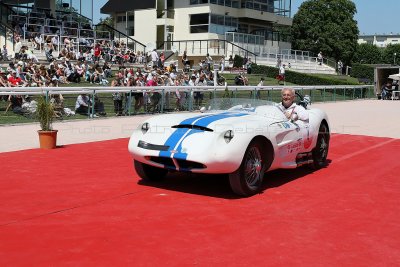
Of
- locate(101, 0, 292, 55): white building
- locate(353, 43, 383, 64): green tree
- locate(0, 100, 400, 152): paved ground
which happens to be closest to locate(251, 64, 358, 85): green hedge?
locate(101, 0, 292, 55): white building

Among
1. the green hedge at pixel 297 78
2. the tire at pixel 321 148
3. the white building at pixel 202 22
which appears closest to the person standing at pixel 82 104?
the tire at pixel 321 148

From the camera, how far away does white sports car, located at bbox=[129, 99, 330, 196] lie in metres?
6.54

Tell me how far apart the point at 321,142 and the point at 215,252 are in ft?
17.1

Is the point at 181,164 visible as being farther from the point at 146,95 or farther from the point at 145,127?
the point at 146,95

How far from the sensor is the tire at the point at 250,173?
6.75 m

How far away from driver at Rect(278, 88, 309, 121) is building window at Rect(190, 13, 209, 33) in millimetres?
44464

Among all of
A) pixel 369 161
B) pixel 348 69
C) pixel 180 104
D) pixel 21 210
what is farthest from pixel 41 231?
pixel 348 69

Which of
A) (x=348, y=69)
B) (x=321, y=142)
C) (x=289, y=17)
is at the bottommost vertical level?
(x=321, y=142)

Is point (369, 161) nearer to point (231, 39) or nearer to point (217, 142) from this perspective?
point (217, 142)

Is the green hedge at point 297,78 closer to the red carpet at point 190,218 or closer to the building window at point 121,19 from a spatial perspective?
the building window at point 121,19

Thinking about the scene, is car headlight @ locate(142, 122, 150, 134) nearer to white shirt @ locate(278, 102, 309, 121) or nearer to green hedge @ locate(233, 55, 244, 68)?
white shirt @ locate(278, 102, 309, 121)

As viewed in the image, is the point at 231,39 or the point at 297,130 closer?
the point at 297,130

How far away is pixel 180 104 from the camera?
19.9 meters

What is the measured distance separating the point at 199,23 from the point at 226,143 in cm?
4805
